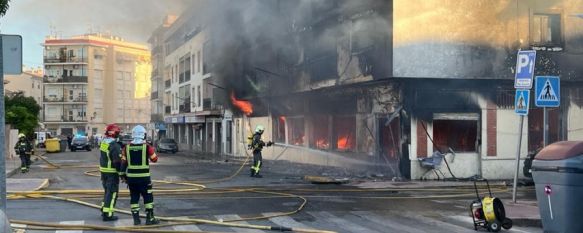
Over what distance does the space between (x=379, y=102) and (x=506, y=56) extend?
142 inches

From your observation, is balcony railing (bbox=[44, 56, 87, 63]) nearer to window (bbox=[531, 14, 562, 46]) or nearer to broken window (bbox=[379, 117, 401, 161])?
broken window (bbox=[379, 117, 401, 161])

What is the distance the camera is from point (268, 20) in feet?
69.8

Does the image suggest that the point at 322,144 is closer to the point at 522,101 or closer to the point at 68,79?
the point at 522,101

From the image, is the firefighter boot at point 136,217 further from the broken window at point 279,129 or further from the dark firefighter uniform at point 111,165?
the broken window at point 279,129

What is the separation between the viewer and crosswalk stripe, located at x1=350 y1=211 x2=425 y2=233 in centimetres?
776

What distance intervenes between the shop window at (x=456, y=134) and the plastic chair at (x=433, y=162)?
357mm

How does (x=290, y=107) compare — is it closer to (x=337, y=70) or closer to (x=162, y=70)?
(x=337, y=70)

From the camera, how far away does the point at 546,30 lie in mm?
16453

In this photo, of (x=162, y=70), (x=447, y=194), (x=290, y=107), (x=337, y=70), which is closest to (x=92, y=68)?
(x=162, y=70)

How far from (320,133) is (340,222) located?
1275 cm

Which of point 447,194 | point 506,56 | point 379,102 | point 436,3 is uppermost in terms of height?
point 436,3

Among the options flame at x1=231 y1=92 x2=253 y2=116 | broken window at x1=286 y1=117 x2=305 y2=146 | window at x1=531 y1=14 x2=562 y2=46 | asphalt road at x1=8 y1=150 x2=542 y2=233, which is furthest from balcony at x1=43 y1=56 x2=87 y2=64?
window at x1=531 y1=14 x2=562 y2=46

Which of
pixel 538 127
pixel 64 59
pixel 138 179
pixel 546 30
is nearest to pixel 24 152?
pixel 138 179

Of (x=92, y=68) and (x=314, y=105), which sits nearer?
(x=314, y=105)
